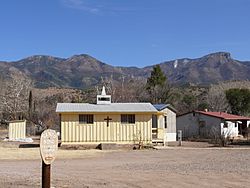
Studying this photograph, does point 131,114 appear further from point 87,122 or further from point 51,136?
point 51,136

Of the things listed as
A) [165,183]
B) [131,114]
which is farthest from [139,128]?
[165,183]

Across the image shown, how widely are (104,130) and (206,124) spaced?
20.0 m

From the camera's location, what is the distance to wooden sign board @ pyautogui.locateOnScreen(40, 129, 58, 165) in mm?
11898

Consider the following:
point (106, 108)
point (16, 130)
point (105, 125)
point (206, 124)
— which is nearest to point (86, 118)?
point (105, 125)

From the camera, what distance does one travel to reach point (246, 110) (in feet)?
232

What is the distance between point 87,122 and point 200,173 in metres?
18.5

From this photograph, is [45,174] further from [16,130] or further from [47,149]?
[16,130]

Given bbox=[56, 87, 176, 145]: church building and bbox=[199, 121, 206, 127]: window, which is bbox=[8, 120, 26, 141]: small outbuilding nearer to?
bbox=[56, 87, 176, 145]: church building

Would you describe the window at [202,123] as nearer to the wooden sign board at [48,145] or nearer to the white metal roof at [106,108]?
the white metal roof at [106,108]

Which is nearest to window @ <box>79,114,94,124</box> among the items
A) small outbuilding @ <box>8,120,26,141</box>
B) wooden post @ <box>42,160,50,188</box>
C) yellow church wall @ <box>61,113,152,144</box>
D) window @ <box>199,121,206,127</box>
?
yellow church wall @ <box>61,113,152,144</box>

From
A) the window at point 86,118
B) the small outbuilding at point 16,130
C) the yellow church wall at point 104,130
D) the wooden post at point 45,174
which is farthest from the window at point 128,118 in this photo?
the wooden post at point 45,174

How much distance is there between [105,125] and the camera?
35781 millimetres

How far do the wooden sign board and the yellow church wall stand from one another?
23133 mm

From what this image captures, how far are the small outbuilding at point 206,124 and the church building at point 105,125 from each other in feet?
50.1
